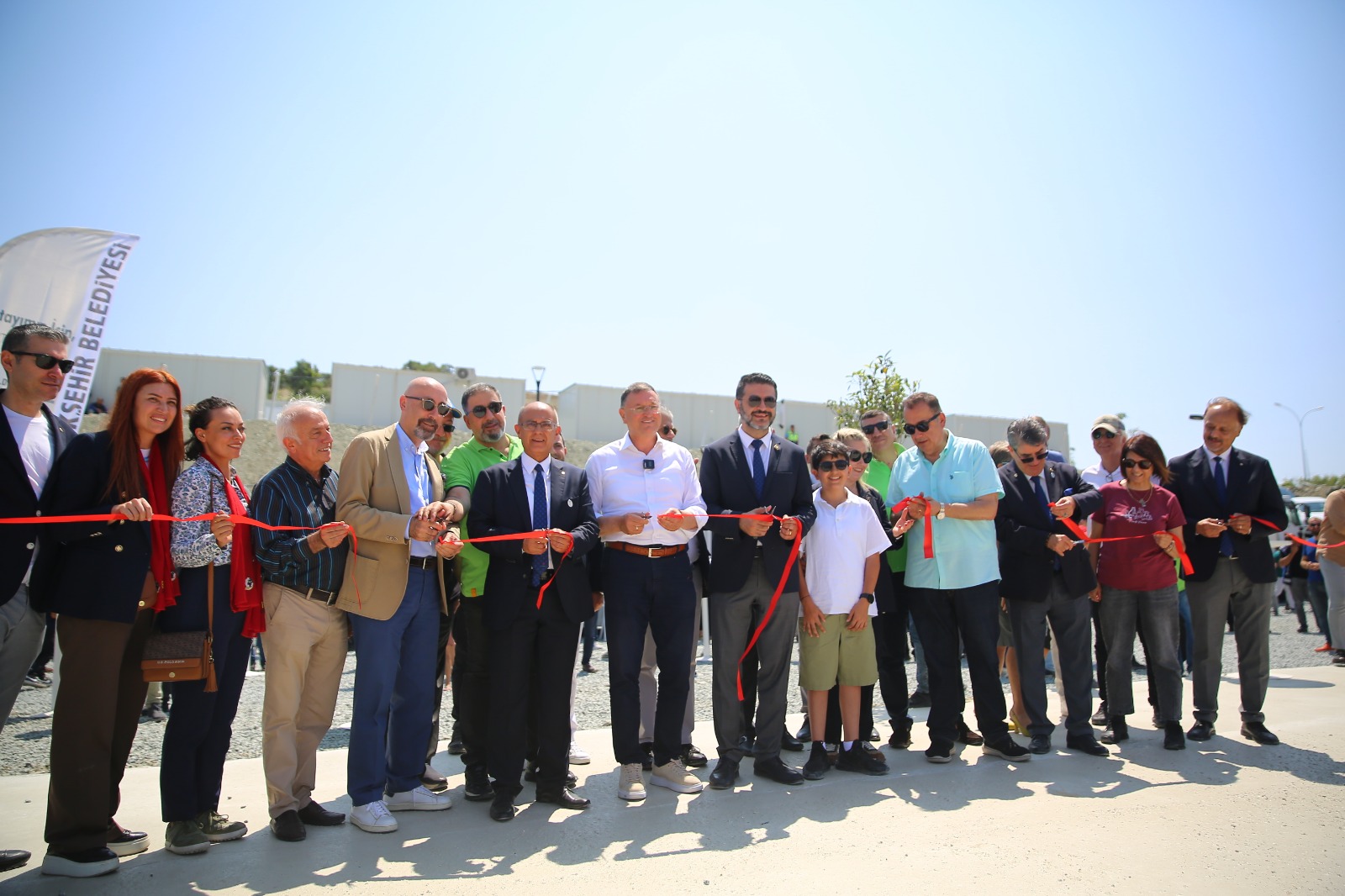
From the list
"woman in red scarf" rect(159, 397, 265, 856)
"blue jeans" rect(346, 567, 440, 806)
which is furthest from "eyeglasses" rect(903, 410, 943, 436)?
"woman in red scarf" rect(159, 397, 265, 856)

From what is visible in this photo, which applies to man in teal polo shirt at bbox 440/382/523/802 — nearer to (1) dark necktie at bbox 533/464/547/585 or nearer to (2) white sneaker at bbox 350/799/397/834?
(1) dark necktie at bbox 533/464/547/585

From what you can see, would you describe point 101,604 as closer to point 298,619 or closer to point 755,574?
point 298,619

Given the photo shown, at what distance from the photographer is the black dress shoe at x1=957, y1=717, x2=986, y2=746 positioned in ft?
18.4

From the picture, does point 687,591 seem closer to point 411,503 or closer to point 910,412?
point 411,503

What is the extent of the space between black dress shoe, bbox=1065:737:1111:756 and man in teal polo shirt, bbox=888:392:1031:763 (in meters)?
0.45

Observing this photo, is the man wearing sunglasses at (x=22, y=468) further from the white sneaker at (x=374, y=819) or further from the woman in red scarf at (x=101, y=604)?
the white sneaker at (x=374, y=819)

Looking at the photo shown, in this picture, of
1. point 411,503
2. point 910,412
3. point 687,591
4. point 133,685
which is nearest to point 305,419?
point 411,503

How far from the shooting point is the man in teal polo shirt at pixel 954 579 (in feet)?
A: 17.1

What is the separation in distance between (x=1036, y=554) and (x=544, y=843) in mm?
3730

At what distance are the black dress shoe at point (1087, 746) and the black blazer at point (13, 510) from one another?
5757 mm

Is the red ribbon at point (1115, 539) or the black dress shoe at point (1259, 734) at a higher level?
the red ribbon at point (1115, 539)

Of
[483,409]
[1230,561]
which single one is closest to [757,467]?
[483,409]

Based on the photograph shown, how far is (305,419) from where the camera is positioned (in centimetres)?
410

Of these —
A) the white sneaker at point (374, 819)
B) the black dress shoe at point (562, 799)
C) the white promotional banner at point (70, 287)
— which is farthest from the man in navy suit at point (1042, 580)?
the white promotional banner at point (70, 287)
